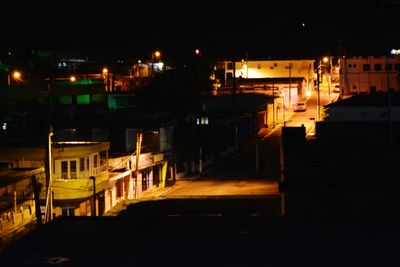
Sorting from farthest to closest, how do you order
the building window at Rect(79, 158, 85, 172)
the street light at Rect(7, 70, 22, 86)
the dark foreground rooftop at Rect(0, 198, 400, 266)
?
the street light at Rect(7, 70, 22, 86) → the building window at Rect(79, 158, 85, 172) → the dark foreground rooftop at Rect(0, 198, 400, 266)

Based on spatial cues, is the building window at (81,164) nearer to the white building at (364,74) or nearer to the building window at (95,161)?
the building window at (95,161)

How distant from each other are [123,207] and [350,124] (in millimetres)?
5421

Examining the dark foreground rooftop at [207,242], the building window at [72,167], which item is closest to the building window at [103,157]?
the building window at [72,167]

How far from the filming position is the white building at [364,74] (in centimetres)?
3731

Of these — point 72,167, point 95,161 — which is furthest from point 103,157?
point 72,167

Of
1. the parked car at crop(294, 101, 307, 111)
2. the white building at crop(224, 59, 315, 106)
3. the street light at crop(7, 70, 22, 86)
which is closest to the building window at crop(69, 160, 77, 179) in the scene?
the street light at crop(7, 70, 22, 86)

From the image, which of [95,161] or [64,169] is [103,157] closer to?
[95,161]

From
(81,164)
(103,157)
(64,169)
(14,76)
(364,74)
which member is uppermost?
(364,74)

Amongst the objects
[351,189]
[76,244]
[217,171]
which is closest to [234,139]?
[217,171]

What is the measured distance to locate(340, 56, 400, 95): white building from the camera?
37.3 m

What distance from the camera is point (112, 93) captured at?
34375mm

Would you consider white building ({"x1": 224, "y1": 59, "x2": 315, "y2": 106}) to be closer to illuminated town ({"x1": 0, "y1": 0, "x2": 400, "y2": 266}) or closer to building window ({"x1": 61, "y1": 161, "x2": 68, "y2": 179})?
illuminated town ({"x1": 0, "y1": 0, "x2": 400, "y2": 266})

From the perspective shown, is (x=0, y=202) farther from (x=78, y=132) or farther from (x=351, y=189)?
(x=351, y=189)

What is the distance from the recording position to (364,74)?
124 ft
